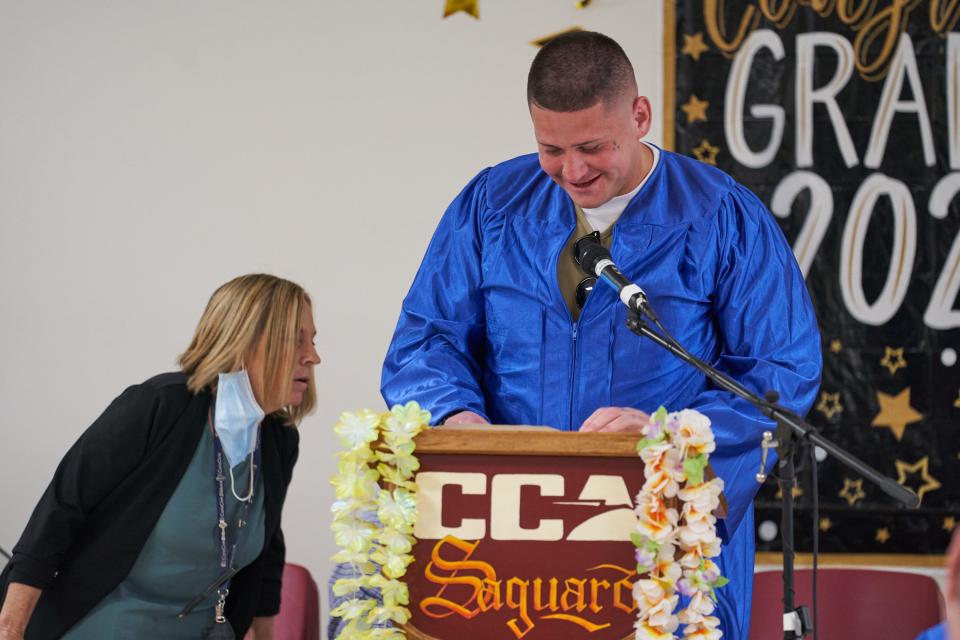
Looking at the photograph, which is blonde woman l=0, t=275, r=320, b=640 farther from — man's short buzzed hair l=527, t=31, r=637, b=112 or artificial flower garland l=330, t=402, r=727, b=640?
artificial flower garland l=330, t=402, r=727, b=640

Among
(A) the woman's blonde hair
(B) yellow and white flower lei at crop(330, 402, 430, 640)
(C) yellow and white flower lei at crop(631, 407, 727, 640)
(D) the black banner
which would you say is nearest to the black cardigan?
(A) the woman's blonde hair

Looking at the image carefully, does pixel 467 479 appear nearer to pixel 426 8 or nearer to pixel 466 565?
pixel 466 565

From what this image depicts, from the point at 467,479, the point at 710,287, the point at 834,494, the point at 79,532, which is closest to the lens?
the point at 467,479

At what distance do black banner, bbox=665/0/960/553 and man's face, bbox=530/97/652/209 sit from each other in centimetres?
203

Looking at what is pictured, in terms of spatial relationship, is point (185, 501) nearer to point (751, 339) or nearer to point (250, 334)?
point (250, 334)

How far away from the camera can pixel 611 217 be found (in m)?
2.40

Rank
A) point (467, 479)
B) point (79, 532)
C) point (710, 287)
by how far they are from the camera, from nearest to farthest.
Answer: point (467, 479) → point (710, 287) → point (79, 532)

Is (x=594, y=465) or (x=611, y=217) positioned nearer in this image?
(x=594, y=465)

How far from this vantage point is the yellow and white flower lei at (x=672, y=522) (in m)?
1.68

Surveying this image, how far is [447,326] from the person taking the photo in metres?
2.33

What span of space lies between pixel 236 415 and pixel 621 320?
1302 mm

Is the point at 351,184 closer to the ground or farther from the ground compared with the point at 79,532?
farther from the ground

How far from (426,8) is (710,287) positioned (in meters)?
2.38

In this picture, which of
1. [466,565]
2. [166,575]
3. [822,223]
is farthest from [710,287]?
[822,223]
